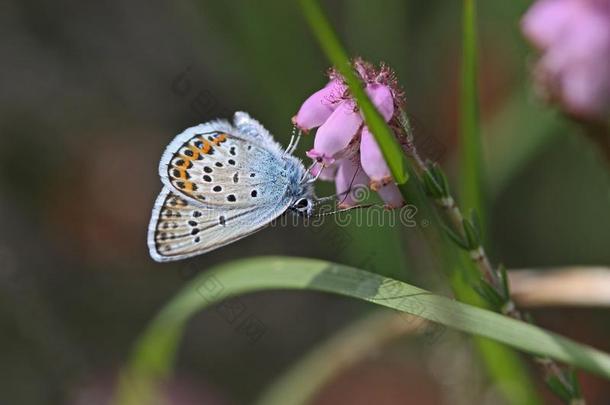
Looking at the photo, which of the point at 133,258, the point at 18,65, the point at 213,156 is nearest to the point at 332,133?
the point at 213,156

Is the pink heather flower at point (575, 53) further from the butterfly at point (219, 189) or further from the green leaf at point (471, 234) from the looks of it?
the butterfly at point (219, 189)

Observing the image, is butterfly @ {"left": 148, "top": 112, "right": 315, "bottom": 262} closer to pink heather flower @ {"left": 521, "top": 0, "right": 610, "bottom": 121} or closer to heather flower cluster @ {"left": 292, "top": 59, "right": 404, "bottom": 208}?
heather flower cluster @ {"left": 292, "top": 59, "right": 404, "bottom": 208}

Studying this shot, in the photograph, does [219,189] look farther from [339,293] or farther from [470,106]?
[470,106]

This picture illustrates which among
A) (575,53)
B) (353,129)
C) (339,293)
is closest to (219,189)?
(339,293)

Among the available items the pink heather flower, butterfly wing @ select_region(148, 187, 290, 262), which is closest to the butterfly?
butterfly wing @ select_region(148, 187, 290, 262)

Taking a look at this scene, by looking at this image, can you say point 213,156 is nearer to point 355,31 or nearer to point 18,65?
point 355,31

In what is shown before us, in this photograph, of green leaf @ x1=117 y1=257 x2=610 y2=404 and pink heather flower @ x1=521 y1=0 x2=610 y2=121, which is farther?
green leaf @ x1=117 y1=257 x2=610 y2=404

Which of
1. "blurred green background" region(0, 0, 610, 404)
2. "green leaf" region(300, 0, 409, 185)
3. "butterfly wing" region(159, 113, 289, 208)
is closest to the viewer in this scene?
"green leaf" region(300, 0, 409, 185)
